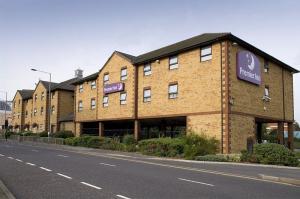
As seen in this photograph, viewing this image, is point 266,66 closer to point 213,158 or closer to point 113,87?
point 213,158

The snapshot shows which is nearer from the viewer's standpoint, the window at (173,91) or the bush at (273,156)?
the bush at (273,156)

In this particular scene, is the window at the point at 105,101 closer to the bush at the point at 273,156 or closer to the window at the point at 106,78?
the window at the point at 106,78

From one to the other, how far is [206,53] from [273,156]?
1080cm

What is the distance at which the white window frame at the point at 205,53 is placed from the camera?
30875 millimetres

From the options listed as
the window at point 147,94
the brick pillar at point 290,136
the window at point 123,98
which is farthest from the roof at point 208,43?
the brick pillar at point 290,136

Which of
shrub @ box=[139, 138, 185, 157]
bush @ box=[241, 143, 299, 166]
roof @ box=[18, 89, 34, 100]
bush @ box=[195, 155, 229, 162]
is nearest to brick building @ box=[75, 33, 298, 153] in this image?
bush @ box=[241, 143, 299, 166]

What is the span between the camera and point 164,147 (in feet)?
96.1

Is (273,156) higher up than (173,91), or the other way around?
(173,91)

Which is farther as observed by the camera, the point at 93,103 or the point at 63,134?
the point at 63,134

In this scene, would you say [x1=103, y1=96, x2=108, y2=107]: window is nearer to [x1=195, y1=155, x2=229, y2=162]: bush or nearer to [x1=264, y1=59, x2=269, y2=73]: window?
[x1=264, y1=59, x2=269, y2=73]: window

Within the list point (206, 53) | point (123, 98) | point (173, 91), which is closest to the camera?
point (206, 53)

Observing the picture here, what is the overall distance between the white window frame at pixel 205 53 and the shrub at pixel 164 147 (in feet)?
22.7

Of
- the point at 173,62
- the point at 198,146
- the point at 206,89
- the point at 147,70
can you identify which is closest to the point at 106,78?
the point at 147,70

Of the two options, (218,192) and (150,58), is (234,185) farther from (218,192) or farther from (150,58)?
(150,58)
